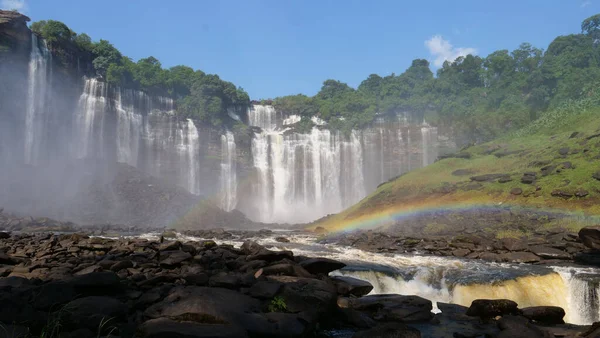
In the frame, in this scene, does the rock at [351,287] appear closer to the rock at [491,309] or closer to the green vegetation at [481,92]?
the rock at [491,309]

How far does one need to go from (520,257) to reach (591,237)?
3141 millimetres

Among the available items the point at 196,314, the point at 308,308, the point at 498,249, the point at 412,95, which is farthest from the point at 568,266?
the point at 412,95

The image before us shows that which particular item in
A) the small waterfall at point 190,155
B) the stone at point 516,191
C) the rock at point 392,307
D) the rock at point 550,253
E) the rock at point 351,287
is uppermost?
the small waterfall at point 190,155

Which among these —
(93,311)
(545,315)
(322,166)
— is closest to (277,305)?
(93,311)

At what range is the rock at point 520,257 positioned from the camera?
716 inches

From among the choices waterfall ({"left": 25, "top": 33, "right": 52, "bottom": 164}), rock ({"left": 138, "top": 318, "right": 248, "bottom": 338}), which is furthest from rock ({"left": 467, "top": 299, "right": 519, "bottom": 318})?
waterfall ({"left": 25, "top": 33, "right": 52, "bottom": 164})

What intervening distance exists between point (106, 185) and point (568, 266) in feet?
168

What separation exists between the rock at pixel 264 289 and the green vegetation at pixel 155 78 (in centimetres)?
6011

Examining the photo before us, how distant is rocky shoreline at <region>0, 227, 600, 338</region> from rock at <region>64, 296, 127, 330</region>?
0.02m

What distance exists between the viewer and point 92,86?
57750 mm

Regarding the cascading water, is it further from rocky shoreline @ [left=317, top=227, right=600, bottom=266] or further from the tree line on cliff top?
rocky shoreline @ [left=317, top=227, right=600, bottom=266]

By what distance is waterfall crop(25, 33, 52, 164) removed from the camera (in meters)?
50.6

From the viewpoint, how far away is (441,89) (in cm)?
8400

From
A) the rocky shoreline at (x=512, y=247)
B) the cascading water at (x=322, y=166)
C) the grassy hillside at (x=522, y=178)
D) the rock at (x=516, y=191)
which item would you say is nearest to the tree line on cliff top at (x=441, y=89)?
the cascading water at (x=322, y=166)
